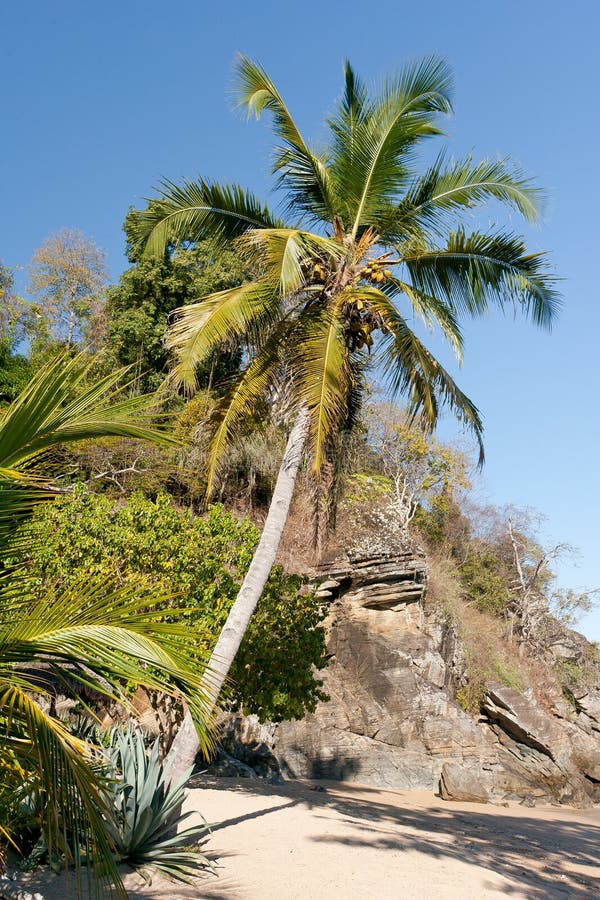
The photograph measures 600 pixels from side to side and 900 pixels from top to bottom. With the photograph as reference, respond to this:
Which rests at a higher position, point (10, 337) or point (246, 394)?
point (10, 337)

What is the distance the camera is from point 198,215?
936 cm

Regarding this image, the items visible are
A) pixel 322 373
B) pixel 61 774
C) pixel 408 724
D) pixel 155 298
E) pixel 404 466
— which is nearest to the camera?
pixel 61 774

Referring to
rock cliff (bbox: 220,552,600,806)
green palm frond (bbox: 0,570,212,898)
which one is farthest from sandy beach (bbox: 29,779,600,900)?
rock cliff (bbox: 220,552,600,806)

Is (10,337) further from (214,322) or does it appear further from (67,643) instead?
(67,643)

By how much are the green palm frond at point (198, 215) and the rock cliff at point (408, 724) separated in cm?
1053

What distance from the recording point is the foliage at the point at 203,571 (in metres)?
10.6

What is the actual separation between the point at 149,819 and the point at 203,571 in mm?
5246

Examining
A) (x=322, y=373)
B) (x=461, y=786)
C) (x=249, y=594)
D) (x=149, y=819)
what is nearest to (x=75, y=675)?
(x=149, y=819)

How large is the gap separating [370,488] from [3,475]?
21.5m

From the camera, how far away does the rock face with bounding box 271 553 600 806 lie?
1609 centimetres

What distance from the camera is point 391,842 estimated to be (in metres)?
7.64

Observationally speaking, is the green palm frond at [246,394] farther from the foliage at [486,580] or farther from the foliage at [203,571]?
the foliage at [486,580]

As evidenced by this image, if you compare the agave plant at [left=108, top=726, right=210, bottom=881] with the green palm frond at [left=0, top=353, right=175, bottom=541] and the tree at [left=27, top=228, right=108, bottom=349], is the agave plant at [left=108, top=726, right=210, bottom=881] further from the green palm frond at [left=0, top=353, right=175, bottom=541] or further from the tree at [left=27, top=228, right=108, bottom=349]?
the tree at [left=27, top=228, right=108, bottom=349]

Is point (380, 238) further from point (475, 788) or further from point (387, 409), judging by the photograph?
point (387, 409)
